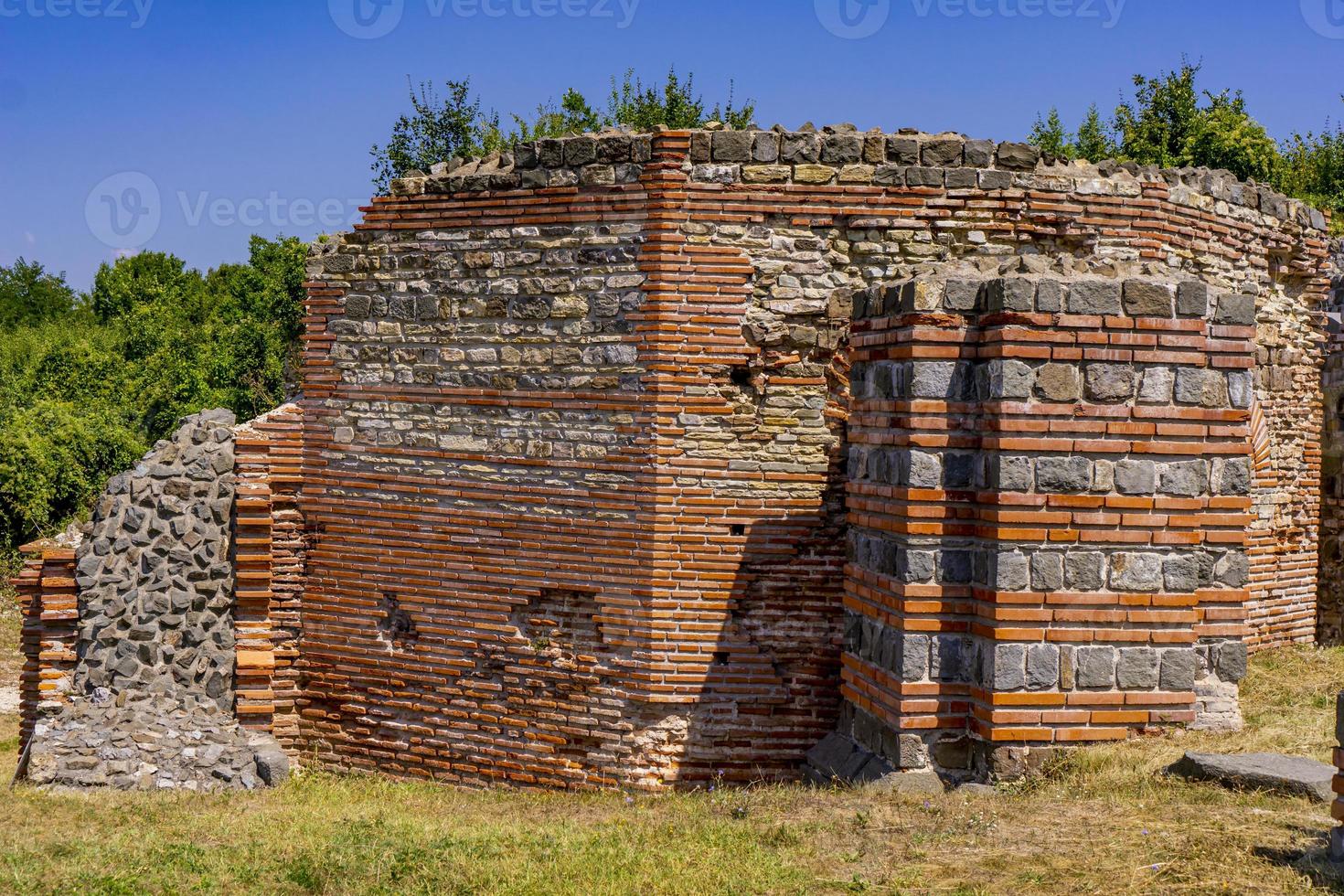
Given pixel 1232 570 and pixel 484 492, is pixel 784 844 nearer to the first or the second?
pixel 1232 570

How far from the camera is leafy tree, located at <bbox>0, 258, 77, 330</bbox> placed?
3962 cm

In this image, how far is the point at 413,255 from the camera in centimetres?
810

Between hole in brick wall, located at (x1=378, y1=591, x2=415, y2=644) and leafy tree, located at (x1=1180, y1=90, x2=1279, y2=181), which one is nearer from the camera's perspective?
hole in brick wall, located at (x1=378, y1=591, x2=415, y2=644)

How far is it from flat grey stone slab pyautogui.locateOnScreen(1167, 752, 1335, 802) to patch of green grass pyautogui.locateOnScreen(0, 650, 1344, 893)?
0.07m

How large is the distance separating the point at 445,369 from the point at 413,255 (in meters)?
0.93

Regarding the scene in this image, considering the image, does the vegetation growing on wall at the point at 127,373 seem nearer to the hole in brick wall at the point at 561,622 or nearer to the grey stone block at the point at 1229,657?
the hole in brick wall at the point at 561,622

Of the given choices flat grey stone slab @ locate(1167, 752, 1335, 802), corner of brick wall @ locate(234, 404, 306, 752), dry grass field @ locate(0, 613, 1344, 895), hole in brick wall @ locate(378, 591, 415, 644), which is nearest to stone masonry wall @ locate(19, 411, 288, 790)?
corner of brick wall @ locate(234, 404, 306, 752)

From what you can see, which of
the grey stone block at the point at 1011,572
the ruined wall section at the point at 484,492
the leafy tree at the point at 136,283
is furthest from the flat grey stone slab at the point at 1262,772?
the leafy tree at the point at 136,283

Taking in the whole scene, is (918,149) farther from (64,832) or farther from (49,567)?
(49,567)

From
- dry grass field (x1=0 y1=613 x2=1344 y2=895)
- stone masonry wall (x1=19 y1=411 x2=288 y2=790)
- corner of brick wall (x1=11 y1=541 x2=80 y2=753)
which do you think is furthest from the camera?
corner of brick wall (x1=11 y1=541 x2=80 y2=753)

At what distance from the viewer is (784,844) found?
4.55 meters

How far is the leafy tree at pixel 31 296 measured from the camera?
39625 mm

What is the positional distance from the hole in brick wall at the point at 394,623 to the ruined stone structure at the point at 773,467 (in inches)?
1.6

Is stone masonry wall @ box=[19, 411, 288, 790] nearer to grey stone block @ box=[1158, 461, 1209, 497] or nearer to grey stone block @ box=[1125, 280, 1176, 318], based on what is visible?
grey stone block @ box=[1158, 461, 1209, 497]
